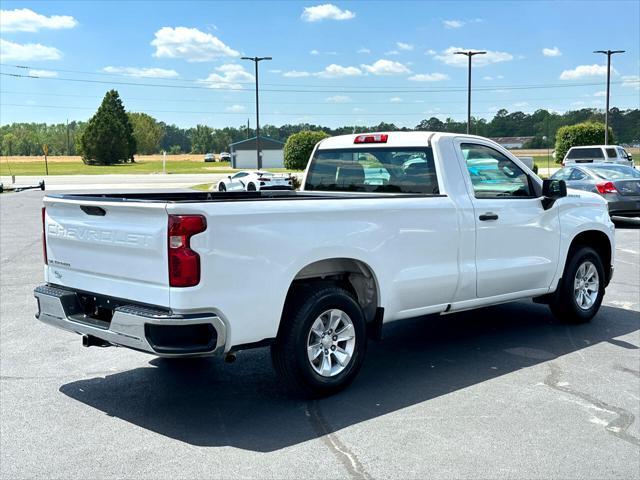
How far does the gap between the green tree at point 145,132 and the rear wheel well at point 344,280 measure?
519ft

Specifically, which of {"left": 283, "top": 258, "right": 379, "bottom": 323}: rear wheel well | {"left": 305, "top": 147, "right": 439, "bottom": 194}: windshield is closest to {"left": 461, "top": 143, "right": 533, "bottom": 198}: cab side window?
{"left": 305, "top": 147, "right": 439, "bottom": 194}: windshield

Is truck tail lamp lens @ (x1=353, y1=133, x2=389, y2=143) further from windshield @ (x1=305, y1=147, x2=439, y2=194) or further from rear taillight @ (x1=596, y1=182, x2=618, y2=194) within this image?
rear taillight @ (x1=596, y1=182, x2=618, y2=194)

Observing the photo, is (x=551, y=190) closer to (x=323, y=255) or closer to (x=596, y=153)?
(x=323, y=255)

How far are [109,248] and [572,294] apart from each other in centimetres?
479

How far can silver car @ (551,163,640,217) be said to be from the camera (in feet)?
55.7

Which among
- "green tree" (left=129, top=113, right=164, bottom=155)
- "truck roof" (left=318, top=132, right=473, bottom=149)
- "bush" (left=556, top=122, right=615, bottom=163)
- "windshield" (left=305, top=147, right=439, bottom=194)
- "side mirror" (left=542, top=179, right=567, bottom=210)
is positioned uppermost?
"green tree" (left=129, top=113, right=164, bottom=155)

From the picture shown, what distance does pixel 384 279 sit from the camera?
5578 millimetres

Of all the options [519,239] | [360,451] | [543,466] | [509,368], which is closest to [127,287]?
[360,451]

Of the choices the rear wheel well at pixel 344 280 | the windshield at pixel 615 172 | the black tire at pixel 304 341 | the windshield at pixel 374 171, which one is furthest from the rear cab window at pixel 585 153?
the black tire at pixel 304 341

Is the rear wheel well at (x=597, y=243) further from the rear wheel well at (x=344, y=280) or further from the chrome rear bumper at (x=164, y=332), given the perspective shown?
the chrome rear bumper at (x=164, y=332)

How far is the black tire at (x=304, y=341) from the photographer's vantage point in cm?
503

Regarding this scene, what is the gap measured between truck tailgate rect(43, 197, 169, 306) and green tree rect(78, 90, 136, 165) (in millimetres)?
108533

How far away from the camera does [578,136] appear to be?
174 feet

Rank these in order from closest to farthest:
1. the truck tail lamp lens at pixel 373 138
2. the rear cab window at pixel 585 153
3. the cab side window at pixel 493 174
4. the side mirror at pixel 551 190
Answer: the cab side window at pixel 493 174, the truck tail lamp lens at pixel 373 138, the side mirror at pixel 551 190, the rear cab window at pixel 585 153
